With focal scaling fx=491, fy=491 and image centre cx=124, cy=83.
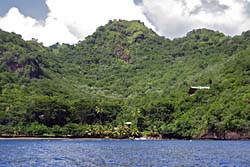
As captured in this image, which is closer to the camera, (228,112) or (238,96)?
(228,112)

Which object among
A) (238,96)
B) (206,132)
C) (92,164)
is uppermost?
(238,96)

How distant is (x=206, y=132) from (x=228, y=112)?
397 inches

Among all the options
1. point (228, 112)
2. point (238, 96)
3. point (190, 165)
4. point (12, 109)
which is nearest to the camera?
point (190, 165)

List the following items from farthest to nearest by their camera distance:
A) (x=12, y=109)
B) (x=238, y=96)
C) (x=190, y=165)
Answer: (x=12, y=109)
(x=238, y=96)
(x=190, y=165)

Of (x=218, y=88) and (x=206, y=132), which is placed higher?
(x=218, y=88)

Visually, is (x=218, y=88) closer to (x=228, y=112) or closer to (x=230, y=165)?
(x=228, y=112)

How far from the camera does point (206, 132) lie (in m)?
167

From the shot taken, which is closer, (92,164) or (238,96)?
(92,164)

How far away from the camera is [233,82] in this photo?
194 m

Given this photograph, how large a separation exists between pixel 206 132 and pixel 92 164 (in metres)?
115

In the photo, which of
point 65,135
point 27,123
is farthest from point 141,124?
point 27,123

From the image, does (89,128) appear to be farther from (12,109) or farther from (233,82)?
(233,82)

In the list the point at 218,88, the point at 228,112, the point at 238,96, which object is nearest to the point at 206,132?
the point at 228,112

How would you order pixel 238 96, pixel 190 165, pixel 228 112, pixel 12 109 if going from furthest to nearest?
pixel 12 109 → pixel 238 96 → pixel 228 112 → pixel 190 165
